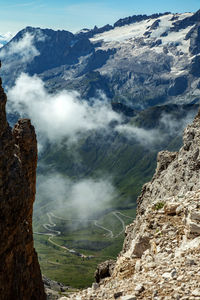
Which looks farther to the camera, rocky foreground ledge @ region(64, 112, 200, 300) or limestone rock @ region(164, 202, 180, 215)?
limestone rock @ region(164, 202, 180, 215)

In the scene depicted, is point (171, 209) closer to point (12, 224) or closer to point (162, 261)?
point (162, 261)

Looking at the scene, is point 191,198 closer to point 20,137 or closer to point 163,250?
point 163,250

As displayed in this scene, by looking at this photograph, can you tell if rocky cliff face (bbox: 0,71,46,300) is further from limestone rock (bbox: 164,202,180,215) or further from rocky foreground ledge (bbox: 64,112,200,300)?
limestone rock (bbox: 164,202,180,215)

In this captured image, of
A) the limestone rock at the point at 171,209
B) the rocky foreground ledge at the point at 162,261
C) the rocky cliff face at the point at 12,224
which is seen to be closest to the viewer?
the rocky foreground ledge at the point at 162,261

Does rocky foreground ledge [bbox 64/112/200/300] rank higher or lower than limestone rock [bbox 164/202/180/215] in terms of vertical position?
lower

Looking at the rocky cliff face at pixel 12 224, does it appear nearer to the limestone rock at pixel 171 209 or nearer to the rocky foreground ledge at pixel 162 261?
the rocky foreground ledge at pixel 162 261

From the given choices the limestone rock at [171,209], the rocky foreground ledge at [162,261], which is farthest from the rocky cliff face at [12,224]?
the limestone rock at [171,209]

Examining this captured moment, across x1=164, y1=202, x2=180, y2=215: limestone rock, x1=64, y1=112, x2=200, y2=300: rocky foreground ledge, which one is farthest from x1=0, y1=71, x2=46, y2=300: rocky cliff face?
x1=164, y1=202, x2=180, y2=215: limestone rock

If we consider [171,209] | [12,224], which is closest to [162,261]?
[171,209]

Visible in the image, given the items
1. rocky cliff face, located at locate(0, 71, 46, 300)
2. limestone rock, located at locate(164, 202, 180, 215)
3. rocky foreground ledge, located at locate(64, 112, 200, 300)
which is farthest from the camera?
rocky cliff face, located at locate(0, 71, 46, 300)

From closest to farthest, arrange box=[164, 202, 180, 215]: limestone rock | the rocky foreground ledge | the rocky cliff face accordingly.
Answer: the rocky foreground ledge < box=[164, 202, 180, 215]: limestone rock < the rocky cliff face

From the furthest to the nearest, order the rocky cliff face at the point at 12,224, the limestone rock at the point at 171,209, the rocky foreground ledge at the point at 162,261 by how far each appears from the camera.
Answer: the rocky cliff face at the point at 12,224
the limestone rock at the point at 171,209
the rocky foreground ledge at the point at 162,261

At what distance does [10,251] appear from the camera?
3606 centimetres

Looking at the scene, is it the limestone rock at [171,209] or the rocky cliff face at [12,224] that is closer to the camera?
the limestone rock at [171,209]
